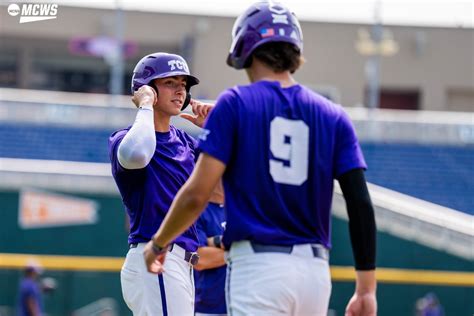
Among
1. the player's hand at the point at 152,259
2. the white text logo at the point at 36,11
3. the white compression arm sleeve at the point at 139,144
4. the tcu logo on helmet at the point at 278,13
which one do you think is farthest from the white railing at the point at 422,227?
the tcu logo on helmet at the point at 278,13

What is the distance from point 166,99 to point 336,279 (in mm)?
9209

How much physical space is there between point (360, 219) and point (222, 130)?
61 cm

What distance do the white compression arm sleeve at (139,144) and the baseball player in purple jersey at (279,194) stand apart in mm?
1190

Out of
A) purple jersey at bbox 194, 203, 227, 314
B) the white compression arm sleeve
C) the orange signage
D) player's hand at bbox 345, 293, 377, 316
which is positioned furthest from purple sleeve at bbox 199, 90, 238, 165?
the orange signage

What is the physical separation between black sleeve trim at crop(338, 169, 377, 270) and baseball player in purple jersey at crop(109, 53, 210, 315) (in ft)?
4.71

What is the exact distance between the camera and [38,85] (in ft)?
100

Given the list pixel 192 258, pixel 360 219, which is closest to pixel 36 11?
pixel 192 258

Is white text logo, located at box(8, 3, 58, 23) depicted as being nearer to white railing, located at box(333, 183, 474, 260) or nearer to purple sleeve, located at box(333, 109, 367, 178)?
purple sleeve, located at box(333, 109, 367, 178)

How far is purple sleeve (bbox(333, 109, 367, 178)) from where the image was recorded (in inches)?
159

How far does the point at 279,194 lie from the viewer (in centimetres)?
400

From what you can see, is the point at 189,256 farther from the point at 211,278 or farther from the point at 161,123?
the point at 211,278

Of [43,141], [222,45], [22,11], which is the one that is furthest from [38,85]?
[22,11]

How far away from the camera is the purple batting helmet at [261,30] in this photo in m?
4.12

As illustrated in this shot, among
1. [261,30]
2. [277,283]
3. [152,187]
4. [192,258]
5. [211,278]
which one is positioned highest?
[261,30]
